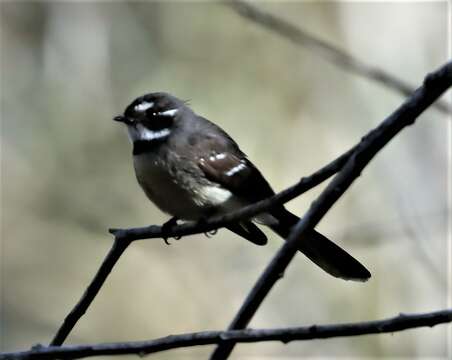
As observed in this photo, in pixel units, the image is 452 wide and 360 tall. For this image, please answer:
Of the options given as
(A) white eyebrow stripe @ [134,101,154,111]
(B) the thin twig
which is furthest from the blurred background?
(B) the thin twig

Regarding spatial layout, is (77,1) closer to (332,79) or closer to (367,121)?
(332,79)

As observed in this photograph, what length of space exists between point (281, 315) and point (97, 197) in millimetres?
2992

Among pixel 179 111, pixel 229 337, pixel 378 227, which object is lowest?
pixel 229 337

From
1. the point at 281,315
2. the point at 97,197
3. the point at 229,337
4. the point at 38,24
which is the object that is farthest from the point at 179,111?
the point at 38,24

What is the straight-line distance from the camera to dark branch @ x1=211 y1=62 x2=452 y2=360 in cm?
213

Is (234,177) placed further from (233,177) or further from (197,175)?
(197,175)

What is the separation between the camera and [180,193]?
13.9ft

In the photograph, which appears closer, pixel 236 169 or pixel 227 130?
pixel 236 169

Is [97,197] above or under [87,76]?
under

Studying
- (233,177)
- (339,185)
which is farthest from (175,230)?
(233,177)

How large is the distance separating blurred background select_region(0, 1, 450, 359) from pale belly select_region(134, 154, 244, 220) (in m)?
4.02

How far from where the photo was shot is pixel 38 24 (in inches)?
431

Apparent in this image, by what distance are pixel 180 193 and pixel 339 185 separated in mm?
2082

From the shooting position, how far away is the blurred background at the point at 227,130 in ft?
28.3
